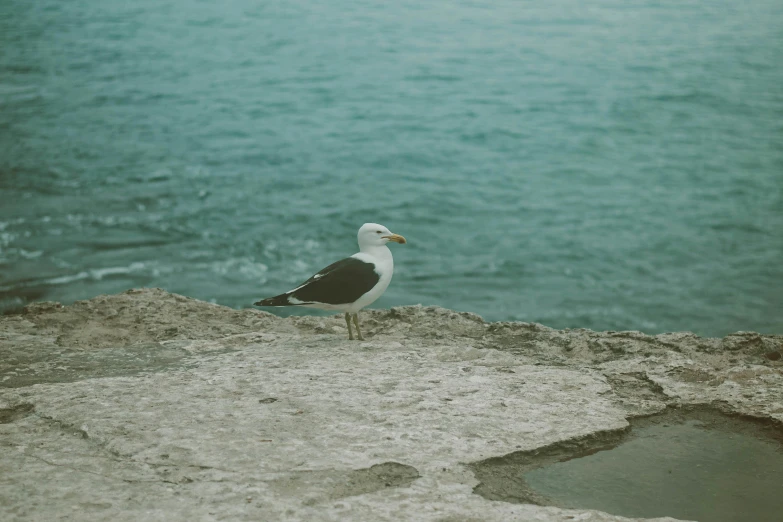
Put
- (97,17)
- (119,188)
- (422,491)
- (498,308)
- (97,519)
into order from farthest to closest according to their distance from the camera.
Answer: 1. (97,17)
2. (119,188)
3. (498,308)
4. (422,491)
5. (97,519)

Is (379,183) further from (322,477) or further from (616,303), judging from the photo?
(322,477)

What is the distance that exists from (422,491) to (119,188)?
7843mm

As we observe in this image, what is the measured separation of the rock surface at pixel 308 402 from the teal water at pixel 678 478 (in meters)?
0.14

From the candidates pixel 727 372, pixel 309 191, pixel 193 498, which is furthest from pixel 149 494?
pixel 309 191

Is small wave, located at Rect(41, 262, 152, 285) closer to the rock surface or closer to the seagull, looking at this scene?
the rock surface

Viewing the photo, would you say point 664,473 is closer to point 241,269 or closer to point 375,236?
point 375,236

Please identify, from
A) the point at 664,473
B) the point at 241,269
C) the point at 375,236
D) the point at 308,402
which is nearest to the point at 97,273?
the point at 241,269

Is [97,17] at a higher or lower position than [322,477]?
higher

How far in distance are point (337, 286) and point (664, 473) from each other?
74.3 inches

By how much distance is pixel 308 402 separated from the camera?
3463 millimetres

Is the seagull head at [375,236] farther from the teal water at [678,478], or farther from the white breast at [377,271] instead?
the teal water at [678,478]

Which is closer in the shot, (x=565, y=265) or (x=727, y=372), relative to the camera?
(x=727, y=372)

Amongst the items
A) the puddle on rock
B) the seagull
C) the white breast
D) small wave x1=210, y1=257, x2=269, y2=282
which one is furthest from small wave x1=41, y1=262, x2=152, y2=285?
the puddle on rock

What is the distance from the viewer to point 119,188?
9.83 meters
